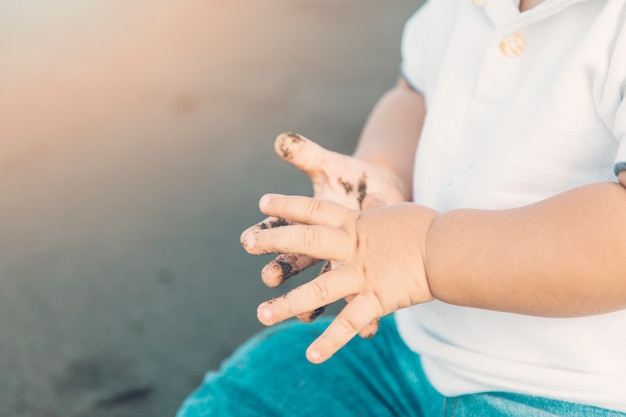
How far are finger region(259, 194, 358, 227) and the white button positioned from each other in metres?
0.20

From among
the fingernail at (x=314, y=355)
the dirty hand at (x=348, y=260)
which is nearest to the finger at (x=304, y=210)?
Result: the dirty hand at (x=348, y=260)

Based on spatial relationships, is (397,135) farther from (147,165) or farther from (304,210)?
(147,165)

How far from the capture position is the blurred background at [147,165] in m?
1.20

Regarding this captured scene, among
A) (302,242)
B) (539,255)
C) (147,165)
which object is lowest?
(539,255)

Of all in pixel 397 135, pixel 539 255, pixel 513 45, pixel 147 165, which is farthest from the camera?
pixel 147 165

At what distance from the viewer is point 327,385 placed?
0.76 metres

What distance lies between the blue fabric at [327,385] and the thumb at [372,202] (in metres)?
0.14

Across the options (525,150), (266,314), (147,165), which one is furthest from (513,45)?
(147,165)

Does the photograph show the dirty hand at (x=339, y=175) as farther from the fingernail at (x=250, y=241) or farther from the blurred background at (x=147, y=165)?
the blurred background at (x=147, y=165)

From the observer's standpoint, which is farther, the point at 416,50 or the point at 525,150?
the point at 416,50

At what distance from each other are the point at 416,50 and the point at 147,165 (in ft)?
2.99

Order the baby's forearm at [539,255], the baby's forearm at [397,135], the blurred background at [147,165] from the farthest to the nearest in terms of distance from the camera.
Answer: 1. the blurred background at [147,165]
2. the baby's forearm at [397,135]
3. the baby's forearm at [539,255]

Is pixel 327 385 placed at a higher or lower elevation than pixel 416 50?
lower

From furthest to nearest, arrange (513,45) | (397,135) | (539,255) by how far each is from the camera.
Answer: (397,135) → (513,45) → (539,255)
